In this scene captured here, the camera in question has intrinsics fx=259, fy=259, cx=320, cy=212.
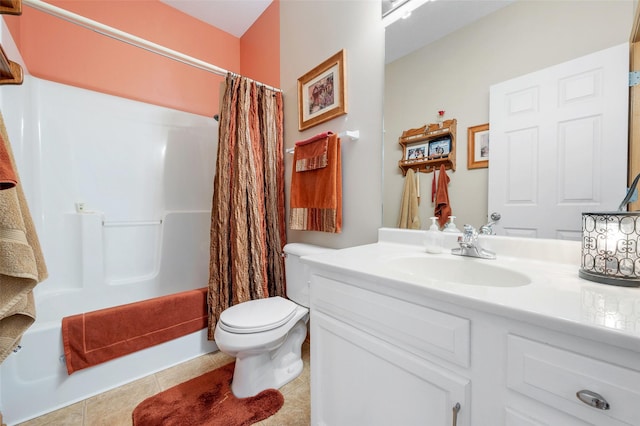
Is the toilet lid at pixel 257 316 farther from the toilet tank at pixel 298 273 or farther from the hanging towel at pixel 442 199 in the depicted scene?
the hanging towel at pixel 442 199

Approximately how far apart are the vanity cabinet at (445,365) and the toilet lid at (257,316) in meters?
0.37

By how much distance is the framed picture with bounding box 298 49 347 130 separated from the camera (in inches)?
56.9

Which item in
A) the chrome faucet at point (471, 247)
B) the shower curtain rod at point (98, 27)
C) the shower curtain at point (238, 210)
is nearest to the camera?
the chrome faucet at point (471, 247)

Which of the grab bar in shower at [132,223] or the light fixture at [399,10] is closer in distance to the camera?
the light fixture at [399,10]

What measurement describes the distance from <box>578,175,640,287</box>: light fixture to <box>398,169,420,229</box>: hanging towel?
561 mm

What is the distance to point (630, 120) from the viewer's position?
2.34ft

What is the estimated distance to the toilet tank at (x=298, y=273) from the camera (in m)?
1.47

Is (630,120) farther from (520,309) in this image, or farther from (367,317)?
(367,317)

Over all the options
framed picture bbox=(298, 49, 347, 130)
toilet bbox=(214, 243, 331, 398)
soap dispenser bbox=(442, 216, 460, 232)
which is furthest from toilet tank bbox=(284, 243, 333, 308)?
framed picture bbox=(298, 49, 347, 130)

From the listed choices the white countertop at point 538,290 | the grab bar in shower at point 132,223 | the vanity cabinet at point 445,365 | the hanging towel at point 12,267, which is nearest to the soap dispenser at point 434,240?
the white countertop at point 538,290

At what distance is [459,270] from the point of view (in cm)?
91

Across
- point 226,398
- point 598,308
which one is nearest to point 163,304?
point 226,398

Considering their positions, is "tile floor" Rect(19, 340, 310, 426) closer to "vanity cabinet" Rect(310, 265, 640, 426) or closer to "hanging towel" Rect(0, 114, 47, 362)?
"vanity cabinet" Rect(310, 265, 640, 426)

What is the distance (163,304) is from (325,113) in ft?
4.81
